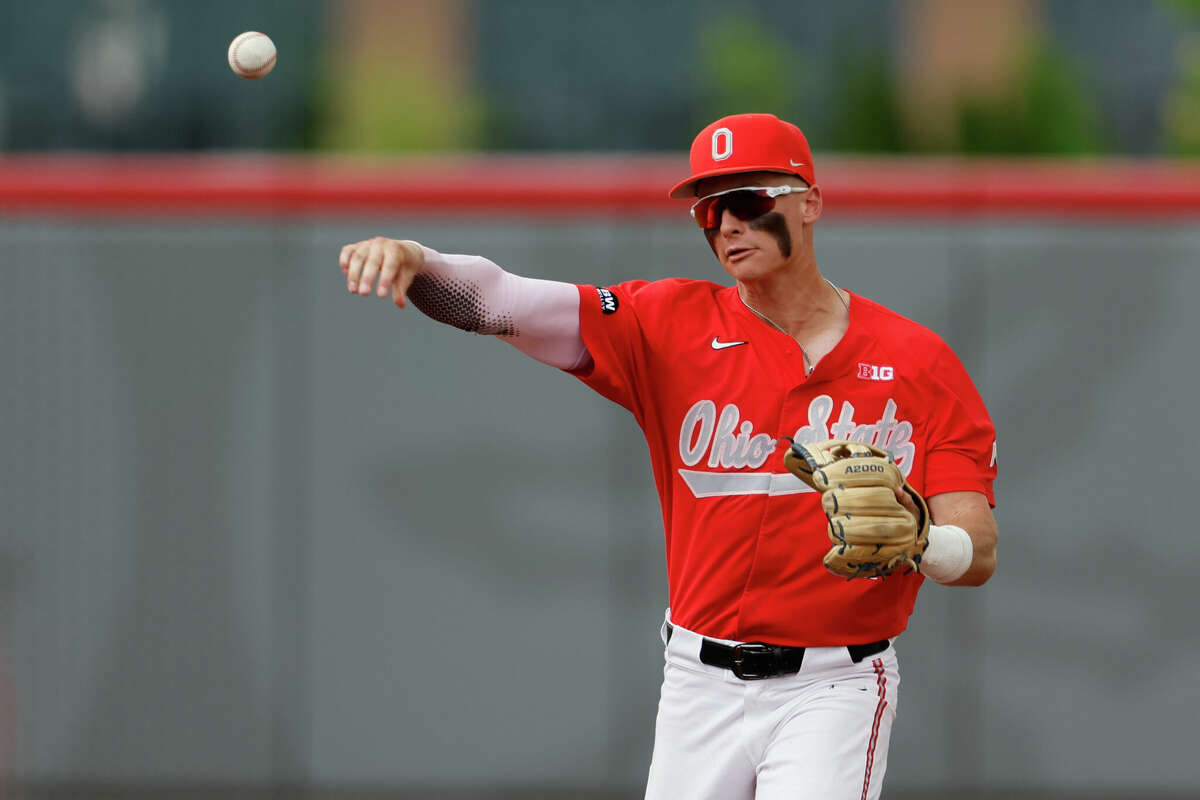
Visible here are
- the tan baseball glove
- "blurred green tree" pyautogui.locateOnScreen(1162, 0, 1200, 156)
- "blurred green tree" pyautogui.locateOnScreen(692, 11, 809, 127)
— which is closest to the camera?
the tan baseball glove

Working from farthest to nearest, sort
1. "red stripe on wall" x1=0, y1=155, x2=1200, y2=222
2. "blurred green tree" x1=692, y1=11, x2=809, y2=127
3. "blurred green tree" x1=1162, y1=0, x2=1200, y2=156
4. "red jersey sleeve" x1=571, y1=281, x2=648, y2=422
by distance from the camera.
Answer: "blurred green tree" x1=692, y1=11, x2=809, y2=127
"blurred green tree" x1=1162, y1=0, x2=1200, y2=156
"red stripe on wall" x1=0, y1=155, x2=1200, y2=222
"red jersey sleeve" x1=571, y1=281, x2=648, y2=422

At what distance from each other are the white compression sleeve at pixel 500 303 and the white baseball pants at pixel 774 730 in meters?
0.80

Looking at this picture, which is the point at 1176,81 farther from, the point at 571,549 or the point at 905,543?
the point at 905,543

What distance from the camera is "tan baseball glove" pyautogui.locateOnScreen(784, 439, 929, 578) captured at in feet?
10.7

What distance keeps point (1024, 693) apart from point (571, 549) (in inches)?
88.9

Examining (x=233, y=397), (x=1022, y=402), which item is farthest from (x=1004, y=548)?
(x=233, y=397)

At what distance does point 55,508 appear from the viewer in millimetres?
7465

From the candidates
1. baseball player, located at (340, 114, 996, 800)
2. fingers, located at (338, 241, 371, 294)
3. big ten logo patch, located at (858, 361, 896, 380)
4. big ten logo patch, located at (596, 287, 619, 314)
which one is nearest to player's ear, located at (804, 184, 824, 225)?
baseball player, located at (340, 114, 996, 800)

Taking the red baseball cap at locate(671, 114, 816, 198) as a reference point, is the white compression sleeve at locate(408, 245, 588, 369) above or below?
below

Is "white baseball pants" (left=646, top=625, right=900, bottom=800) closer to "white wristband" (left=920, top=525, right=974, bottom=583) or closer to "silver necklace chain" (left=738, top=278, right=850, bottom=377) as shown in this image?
"white wristband" (left=920, top=525, right=974, bottom=583)

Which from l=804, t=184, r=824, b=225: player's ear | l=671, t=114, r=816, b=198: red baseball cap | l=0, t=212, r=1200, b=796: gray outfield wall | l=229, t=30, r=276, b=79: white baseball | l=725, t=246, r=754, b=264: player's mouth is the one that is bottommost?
l=0, t=212, r=1200, b=796: gray outfield wall

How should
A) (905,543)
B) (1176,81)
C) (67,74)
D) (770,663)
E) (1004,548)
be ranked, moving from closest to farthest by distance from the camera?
(905,543), (770,663), (1004,548), (1176,81), (67,74)

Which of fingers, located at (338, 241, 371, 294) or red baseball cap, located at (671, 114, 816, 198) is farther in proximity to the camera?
red baseball cap, located at (671, 114, 816, 198)

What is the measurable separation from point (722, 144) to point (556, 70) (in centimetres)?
1469
